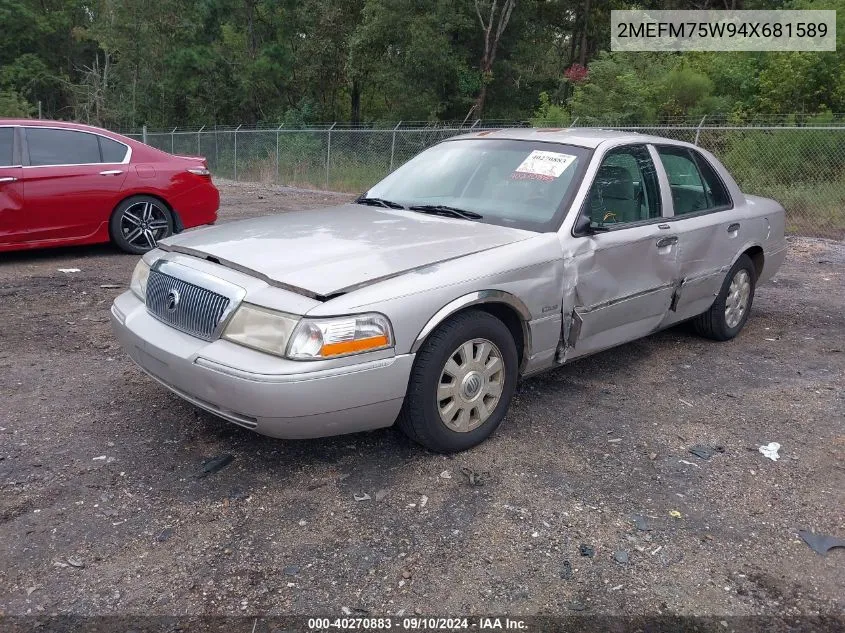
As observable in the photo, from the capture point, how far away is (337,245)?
363 cm

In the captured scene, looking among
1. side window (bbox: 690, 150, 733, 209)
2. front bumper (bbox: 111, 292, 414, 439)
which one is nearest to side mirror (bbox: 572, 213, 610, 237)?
front bumper (bbox: 111, 292, 414, 439)

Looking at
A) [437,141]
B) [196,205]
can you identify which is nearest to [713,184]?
[196,205]

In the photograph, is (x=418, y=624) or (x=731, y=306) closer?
(x=418, y=624)

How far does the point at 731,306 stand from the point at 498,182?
7.96 ft

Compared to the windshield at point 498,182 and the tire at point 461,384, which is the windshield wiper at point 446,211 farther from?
the tire at point 461,384

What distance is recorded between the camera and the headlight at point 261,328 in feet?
10.0

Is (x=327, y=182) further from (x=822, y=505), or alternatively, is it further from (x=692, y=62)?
(x=822, y=505)

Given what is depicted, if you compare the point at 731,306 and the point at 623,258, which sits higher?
the point at 623,258

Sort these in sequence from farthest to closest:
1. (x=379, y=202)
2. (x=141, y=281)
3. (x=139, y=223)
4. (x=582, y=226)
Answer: (x=139, y=223), (x=379, y=202), (x=582, y=226), (x=141, y=281)

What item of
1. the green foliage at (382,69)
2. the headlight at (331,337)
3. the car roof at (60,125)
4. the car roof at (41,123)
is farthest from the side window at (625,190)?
the green foliage at (382,69)

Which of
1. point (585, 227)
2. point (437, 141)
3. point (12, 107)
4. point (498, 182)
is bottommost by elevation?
point (585, 227)

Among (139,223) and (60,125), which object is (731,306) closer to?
(139,223)

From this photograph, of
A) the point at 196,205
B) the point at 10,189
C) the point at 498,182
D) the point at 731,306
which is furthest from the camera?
the point at 196,205

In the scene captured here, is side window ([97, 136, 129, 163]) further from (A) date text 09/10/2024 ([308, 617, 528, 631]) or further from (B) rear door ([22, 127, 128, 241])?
(A) date text 09/10/2024 ([308, 617, 528, 631])
